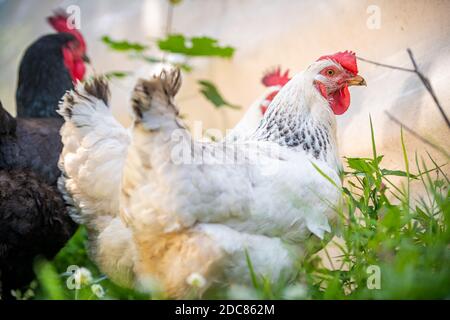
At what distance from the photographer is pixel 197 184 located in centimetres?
168

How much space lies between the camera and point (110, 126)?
212 cm

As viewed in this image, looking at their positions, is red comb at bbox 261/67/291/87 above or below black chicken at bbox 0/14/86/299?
above

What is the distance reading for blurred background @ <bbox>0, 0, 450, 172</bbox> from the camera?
237 cm

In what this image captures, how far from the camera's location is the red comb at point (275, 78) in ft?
10.3

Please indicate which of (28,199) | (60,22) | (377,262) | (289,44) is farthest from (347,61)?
(60,22)

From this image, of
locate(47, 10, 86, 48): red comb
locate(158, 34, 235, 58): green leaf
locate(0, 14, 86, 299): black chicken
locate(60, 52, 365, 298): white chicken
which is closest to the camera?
locate(60, 52, 365, 298): white chicken

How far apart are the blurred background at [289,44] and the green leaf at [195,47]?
460 millimetres

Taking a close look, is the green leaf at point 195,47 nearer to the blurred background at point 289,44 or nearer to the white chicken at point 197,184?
the blurred background at point 289,44

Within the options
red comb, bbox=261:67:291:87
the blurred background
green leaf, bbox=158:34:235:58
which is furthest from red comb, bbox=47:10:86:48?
red comb, bbox=261:67:291:87

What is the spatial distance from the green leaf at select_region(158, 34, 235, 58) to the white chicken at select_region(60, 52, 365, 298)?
3.34ft

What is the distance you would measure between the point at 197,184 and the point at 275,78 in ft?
5.44

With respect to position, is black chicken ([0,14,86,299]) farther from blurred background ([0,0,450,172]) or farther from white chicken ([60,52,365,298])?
blurred background ([0,0,450,172])

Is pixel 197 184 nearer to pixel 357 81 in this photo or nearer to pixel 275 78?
pixel 357 81
